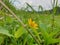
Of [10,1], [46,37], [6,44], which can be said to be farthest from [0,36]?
[10,1]

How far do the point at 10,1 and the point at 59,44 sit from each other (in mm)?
676

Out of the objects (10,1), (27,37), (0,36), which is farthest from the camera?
(10,1)

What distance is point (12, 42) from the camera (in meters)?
0.60

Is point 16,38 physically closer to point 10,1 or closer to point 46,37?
point 46,37

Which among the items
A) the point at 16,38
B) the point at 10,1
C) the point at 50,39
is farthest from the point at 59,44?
the point at 10,1

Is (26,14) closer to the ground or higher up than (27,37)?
closer to the ground

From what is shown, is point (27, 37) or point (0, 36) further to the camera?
point (27, 37)

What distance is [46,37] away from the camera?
0.61m

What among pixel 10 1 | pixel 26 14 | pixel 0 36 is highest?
pixel 0 36

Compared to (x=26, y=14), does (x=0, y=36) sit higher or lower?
higher

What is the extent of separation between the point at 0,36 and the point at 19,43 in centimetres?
9

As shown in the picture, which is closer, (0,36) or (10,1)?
(0,36)

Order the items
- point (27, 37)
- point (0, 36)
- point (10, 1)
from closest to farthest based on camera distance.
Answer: point (0, 36) → point (27, 37) → point (10, 1)

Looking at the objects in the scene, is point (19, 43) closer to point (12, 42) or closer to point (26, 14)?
point (12, 42)
